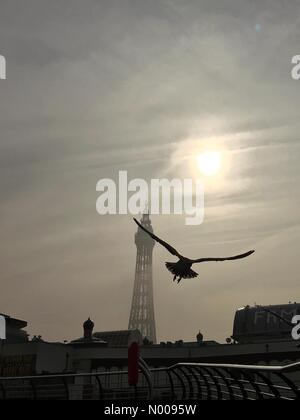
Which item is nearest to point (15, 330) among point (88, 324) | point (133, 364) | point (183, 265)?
point (88, 324)

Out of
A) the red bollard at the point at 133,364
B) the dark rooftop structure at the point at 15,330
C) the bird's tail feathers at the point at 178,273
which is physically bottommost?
the red bollard at the point at 133,364

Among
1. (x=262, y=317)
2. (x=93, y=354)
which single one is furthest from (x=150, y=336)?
(x=93, y=354)

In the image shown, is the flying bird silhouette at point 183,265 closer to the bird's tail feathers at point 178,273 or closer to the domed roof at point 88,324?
the bird's tail feathers at point 178,273

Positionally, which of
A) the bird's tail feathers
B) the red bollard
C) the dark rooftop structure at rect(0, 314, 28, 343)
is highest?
the dark rooftop structure at rect(0, 314, 28, 343)

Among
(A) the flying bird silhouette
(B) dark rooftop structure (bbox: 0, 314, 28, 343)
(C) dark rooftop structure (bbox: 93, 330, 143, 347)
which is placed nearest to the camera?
(A) the flying bird silhouette

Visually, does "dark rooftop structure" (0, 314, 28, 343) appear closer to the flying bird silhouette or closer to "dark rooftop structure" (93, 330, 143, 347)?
"dark rooftop structure" (93, 330, 143, 347)

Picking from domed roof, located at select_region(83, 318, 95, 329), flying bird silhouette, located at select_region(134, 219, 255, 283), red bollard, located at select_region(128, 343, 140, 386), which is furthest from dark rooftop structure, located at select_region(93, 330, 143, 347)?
red bollard, located at select_region(128, 343, 140, 386)

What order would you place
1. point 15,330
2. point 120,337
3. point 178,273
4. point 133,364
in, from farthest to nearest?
point 120,337, point 15,330, point 178,273, point 133,364

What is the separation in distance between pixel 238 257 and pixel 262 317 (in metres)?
61.3

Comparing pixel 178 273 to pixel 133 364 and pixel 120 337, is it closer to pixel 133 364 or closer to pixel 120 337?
pixel 133 364

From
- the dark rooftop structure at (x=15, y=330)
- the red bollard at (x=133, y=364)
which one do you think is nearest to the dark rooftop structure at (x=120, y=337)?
the dark rooftop structure at (x=15, y=330)

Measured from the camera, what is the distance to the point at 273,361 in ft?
188
